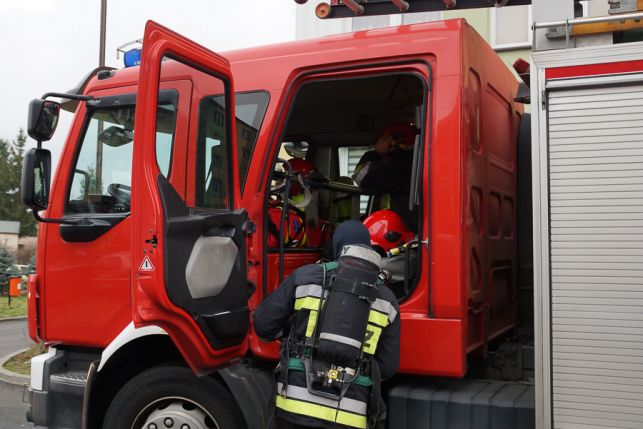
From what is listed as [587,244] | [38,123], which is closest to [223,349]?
[38,123]

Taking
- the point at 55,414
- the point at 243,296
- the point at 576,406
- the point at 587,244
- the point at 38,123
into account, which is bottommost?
the point at 55,414

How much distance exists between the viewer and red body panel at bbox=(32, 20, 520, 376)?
3271 mm

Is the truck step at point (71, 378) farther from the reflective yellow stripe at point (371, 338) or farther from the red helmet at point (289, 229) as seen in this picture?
the reflective yellow stripe at point (371, 338)

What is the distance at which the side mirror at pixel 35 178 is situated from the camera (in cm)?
347

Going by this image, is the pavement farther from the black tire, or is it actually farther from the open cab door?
the open cab door

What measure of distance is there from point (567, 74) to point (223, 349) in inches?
82.8

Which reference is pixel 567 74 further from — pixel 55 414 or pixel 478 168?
pixel 55 414

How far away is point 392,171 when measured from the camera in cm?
416

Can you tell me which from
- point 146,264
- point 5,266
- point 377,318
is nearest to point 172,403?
point 146,264

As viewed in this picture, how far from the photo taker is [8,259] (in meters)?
24.0

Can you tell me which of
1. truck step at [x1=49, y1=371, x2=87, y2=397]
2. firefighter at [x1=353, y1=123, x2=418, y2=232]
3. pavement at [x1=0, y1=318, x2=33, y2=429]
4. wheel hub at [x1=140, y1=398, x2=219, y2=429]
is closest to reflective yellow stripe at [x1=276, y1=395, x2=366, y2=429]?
wheel hub at [x1=140, y1=398, x2=219, y2=429]

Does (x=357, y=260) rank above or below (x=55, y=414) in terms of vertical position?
above

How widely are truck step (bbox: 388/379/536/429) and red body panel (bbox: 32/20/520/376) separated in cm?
16

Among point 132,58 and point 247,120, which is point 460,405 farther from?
point 132,58
